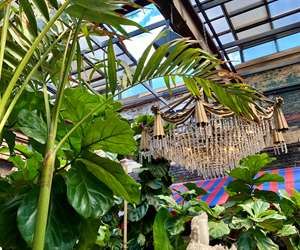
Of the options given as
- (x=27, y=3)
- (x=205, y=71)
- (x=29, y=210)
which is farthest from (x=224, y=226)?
(x=27, y=3)

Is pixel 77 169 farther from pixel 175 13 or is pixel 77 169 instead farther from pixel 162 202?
pixel 175 13

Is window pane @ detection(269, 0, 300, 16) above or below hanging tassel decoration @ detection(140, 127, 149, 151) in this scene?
above

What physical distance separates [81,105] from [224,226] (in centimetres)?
182

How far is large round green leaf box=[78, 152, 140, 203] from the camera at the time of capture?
852 millimetres

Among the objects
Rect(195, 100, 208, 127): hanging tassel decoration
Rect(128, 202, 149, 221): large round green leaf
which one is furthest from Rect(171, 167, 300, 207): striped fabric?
Rect(195, 100, 208, 127): hanging tassel decoration

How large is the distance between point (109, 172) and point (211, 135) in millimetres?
2295

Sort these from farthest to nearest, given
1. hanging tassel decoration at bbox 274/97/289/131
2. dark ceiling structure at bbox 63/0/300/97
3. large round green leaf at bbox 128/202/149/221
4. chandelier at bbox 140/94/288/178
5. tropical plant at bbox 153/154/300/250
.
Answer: dark ceiling structure at bbox 63/0/300/97 → large round green leaf at bbox 128/202/149/221 → chandelier at bbox 140/94/288/178 → hanging tassel decoration at bbox 274/97/289/131 → tropical plant at bbox 153/154/300/250

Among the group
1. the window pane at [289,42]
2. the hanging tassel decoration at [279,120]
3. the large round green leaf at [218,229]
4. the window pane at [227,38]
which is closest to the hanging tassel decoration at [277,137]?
the hanging tassel decoration at [279,120]

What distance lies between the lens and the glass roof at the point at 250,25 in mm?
5441

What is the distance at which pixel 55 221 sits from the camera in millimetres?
787

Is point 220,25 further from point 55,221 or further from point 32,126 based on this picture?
point 55,221

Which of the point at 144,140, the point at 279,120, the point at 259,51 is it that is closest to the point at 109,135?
the point at 144,140

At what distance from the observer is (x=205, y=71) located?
4.56 feet

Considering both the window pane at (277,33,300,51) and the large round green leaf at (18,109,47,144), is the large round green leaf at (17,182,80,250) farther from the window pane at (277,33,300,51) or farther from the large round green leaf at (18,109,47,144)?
the window pane at (277,33,300,51)
